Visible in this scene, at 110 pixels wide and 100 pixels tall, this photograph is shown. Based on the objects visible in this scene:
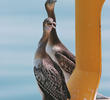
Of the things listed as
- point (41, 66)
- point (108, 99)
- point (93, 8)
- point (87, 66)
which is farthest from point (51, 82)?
point (108, 99)

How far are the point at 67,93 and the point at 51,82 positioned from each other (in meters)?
0.17

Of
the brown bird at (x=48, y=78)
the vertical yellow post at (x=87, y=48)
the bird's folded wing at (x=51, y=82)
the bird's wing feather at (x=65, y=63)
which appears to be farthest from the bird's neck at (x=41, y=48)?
the bird's wing feather at (x=65, y=63)

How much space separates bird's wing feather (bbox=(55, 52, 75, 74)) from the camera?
15.6 feet

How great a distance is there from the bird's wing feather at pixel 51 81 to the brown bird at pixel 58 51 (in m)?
0.71

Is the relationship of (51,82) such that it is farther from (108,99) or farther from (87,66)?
(108,99)

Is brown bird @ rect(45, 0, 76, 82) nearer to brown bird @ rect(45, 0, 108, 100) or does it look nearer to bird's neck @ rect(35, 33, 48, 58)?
brown bird @ rect(45, 0, 108, 100)

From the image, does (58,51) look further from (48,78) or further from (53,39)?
(48,78)

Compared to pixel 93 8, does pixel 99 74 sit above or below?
below

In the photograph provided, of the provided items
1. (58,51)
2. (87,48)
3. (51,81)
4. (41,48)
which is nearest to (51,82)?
(51,81)

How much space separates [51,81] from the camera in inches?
157

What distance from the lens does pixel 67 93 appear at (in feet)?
13.3

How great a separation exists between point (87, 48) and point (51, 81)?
0.50 m

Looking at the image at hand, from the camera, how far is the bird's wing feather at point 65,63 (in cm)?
476

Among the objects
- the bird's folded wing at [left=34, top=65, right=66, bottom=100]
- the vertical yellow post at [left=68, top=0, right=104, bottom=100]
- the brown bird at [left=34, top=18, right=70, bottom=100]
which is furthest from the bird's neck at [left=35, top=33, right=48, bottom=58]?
the vertical yellow post at [left=68, top=0, right=104, bottom=100]
